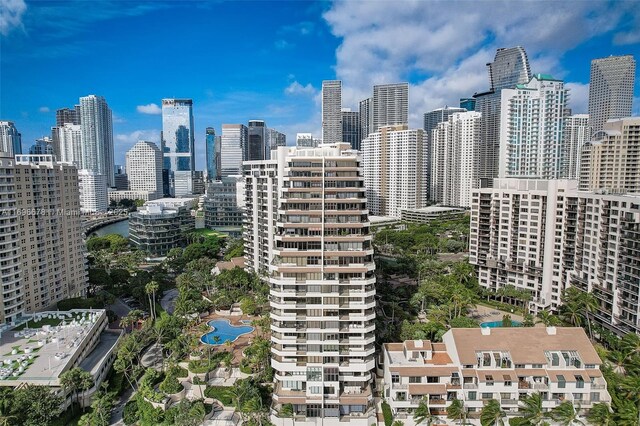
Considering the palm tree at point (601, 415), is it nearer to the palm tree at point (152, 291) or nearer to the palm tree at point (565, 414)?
the palm tree at point (565, 414)

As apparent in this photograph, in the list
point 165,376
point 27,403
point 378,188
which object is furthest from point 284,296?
point 378,188

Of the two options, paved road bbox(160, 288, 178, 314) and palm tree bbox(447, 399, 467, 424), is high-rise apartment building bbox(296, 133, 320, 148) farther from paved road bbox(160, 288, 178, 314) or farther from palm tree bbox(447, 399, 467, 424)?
palm tree bbox(447, 399, 467, 424)

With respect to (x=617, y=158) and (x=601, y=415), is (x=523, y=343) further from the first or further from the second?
(x=617, y=158)

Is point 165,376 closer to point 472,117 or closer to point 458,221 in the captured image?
point 458,221

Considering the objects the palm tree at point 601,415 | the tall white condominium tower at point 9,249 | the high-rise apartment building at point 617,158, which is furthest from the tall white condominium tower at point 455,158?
the tall white condominium tower at point 9,249

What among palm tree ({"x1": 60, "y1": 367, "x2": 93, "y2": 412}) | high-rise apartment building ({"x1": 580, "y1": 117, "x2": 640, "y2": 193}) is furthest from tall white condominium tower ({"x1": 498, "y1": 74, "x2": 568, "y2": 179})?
palm tree ({"x1": 60, "y1": 367, "x2": 93, "y2": 412})

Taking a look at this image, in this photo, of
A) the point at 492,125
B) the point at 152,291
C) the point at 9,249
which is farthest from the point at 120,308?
the point at 492,125
